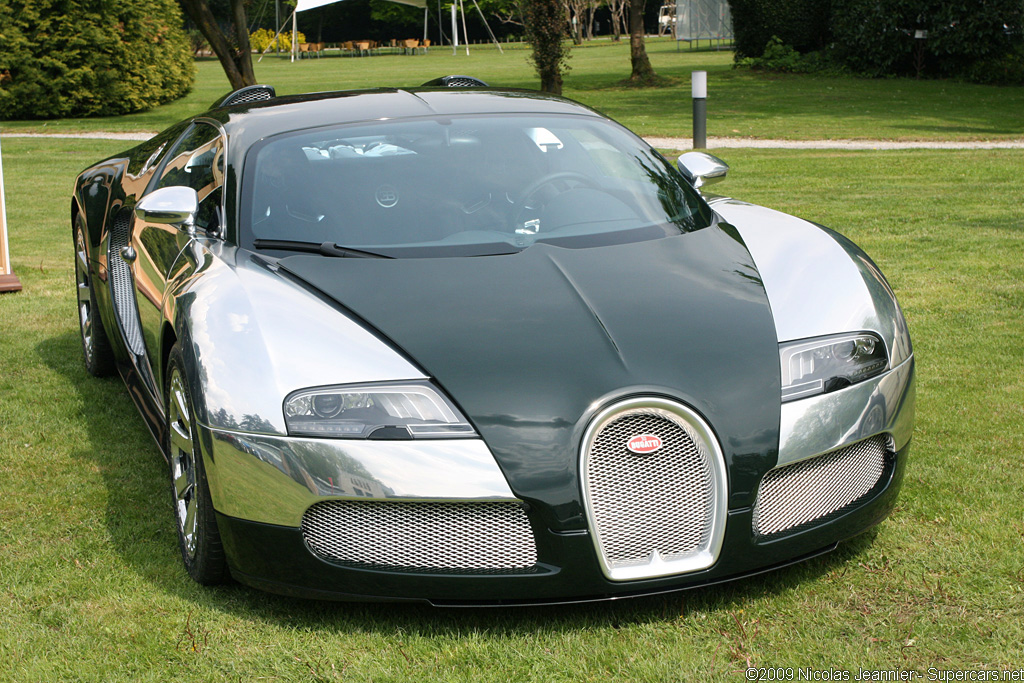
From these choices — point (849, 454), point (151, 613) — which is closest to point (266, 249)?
point (151, 613)

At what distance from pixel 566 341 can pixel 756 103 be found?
2067cm

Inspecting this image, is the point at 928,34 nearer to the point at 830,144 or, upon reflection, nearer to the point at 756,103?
the point at 756,103

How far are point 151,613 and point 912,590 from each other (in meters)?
2.09

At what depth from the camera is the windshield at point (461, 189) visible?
133 inches

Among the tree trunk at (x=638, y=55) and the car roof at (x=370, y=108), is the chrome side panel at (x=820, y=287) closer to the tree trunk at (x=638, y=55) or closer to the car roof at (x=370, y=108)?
the car roof at (x=370, y=108)

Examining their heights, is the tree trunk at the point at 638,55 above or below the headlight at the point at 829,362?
above

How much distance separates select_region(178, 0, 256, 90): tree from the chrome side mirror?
1372 centimetres

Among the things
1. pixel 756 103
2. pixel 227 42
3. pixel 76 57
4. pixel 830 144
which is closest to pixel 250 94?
pixel 830 144

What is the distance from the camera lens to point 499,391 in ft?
8.41

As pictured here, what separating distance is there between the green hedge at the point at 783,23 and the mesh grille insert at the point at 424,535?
30136mm

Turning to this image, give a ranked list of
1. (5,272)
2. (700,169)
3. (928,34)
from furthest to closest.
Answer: (928,34), (5,272), (700,169)

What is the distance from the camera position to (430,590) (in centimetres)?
258

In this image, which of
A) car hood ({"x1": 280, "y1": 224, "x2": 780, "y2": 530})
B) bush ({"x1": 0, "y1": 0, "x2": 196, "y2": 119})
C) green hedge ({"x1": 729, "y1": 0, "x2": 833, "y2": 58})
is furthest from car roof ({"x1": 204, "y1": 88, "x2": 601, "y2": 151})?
green hedge ({"x1": 729, "y1": 0, "x2": 833, "y2": 58})

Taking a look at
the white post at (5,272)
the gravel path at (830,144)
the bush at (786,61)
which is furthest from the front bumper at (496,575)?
the bush at (786,61)
